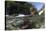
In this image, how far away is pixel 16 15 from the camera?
2.51 ft

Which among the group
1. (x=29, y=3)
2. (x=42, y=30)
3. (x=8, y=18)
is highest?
(x=29, y=3)

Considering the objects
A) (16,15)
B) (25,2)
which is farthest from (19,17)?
(25,2)

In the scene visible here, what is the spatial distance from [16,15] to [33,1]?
0.62 ft

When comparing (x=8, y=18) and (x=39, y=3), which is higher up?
(x=39, y=3)

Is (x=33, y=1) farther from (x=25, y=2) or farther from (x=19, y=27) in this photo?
(x=19, y=27)

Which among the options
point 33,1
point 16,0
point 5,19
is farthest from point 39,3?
point 5,19

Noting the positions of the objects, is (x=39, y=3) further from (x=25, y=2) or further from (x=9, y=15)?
(x=9, y=15)

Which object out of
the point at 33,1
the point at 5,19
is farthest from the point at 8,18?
the point at 33,1

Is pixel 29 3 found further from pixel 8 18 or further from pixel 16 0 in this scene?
pixel 8 18

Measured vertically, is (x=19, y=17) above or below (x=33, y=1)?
below

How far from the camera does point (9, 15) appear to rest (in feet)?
2.48

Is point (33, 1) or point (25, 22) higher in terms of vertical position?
point (33, 1)

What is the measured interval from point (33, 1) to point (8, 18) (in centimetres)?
26

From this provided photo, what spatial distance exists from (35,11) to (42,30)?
0.18m
